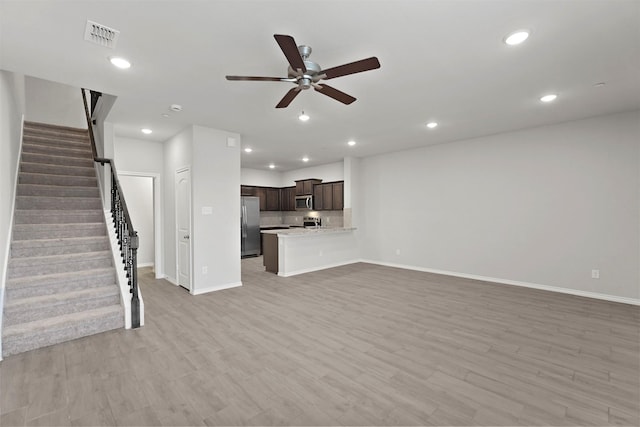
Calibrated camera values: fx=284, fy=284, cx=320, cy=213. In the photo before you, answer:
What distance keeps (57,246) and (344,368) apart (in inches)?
158

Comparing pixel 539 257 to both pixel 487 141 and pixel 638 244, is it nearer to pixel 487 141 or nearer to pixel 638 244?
pixel 638 244

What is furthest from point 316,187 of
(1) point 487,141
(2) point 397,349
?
(2) point 397,349

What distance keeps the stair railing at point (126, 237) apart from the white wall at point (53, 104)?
2.46 m

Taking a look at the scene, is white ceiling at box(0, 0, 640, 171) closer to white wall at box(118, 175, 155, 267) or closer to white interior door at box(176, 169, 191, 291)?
white interior door at box(176, 169, 191, 291)

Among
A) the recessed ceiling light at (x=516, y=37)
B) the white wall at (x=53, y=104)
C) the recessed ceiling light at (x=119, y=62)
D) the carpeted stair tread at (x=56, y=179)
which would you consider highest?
the white wall at (x=53, y=104)

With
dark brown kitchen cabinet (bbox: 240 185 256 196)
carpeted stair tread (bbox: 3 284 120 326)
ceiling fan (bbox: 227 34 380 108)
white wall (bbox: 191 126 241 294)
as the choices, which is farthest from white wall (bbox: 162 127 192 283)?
dark brown kitchen cabinet (bbox: 240 185 256 196)

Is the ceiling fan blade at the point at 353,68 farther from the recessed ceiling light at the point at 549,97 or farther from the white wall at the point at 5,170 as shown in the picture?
the white wall at the point at 5,170

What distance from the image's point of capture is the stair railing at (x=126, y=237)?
339cm

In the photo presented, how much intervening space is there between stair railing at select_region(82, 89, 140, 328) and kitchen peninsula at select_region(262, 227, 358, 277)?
2865 millimetres

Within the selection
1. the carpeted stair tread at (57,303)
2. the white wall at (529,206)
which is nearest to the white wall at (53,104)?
the carpeted stair tread at (57,303)

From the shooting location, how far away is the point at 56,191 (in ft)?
14.6

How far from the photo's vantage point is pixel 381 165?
731 cm

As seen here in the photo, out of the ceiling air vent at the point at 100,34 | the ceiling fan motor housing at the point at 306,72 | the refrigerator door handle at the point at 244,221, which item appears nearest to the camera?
the ceiling air vent at the point at 100,34

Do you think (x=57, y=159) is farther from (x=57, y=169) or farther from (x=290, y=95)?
(x=290, y=95)
